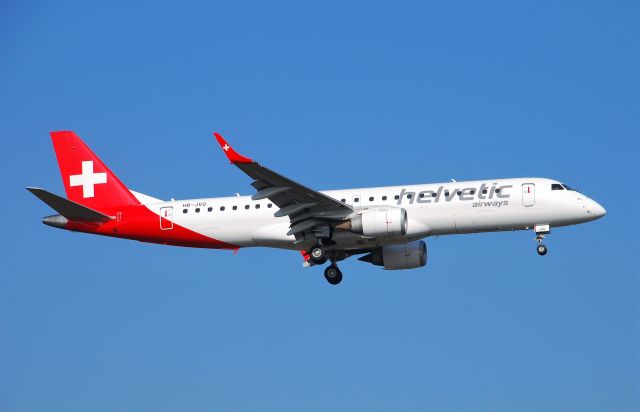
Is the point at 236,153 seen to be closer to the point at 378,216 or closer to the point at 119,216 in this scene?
the point at 378,216

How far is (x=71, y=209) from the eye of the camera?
5384 cm

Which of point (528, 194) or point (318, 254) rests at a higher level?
point (528, 194)

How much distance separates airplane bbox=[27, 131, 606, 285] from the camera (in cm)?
5066

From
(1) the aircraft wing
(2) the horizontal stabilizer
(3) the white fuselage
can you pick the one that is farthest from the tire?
(2) the horizontal stabilizer

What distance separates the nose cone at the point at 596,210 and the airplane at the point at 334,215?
0.04 meters

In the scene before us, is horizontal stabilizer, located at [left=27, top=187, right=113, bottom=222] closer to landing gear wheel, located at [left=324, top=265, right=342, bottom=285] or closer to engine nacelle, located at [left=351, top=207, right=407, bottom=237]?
landing gear wheel, located at [left=324, top=265, right=342, bottom=285]

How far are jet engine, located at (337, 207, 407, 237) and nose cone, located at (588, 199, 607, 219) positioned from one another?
831 centimetres

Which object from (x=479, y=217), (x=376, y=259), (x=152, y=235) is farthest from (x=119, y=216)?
(x=479, y=217)

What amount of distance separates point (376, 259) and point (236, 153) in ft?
39.1

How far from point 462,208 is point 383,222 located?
3642mm

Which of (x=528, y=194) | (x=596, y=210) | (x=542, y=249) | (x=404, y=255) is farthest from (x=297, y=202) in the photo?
(x=596, y=210)

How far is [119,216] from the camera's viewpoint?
55125 millimetres

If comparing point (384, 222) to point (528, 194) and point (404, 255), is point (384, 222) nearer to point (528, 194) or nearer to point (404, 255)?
point (404, 255)

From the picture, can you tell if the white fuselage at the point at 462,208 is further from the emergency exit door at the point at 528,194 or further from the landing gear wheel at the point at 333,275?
the landing gear wheel at the point at 333,275
